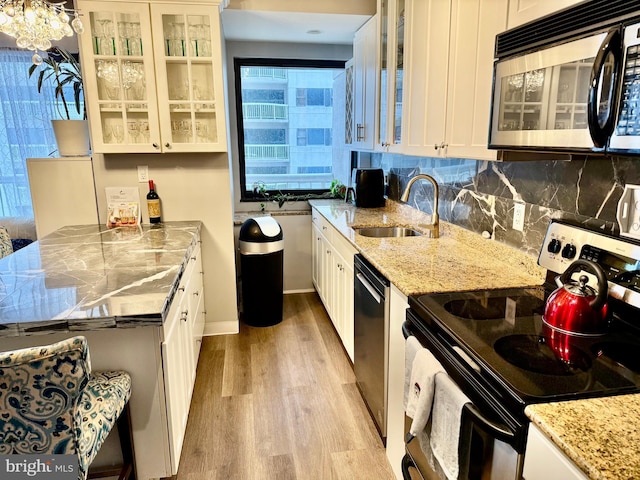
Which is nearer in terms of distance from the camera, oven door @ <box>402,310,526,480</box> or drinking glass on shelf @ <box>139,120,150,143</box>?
oven door @ <box>402,310,526,480</box>

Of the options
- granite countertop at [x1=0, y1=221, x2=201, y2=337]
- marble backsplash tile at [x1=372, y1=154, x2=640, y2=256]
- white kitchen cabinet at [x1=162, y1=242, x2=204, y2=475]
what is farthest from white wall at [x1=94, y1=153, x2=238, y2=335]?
marble backsplash tile at [x1=372, y1=154, x2=640, y2=256]

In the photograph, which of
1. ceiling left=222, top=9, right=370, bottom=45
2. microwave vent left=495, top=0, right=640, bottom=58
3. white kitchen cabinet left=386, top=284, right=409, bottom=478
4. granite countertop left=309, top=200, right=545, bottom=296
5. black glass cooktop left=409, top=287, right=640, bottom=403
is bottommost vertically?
white kitchen cabinet left=386, top=284, right=409, bottom=478

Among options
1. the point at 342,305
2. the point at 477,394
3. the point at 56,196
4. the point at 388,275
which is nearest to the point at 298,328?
the point at 342,305

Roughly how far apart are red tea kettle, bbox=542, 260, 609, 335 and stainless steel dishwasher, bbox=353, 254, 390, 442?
0.73 m

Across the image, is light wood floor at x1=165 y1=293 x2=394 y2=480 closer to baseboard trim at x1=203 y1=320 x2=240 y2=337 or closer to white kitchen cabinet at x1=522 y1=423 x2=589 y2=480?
baseboard trim at x1=203 y1=320 x2=240 y2=337

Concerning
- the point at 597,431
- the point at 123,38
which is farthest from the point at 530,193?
the point at 123,38

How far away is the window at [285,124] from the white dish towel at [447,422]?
3.30m

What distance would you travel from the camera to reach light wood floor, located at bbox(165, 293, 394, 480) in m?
2.03

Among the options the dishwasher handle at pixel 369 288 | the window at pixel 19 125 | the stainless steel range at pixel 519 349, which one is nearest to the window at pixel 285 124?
the window at pixel 19 125

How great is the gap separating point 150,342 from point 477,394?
3.94 feet

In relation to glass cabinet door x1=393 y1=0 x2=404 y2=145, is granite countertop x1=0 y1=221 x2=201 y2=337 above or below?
below

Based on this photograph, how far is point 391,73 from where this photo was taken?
2.75 m

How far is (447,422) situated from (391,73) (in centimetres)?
221

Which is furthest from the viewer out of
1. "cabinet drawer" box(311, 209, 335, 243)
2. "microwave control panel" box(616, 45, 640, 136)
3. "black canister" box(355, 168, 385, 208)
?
"black canister" box(355, 168, 385, 208)
